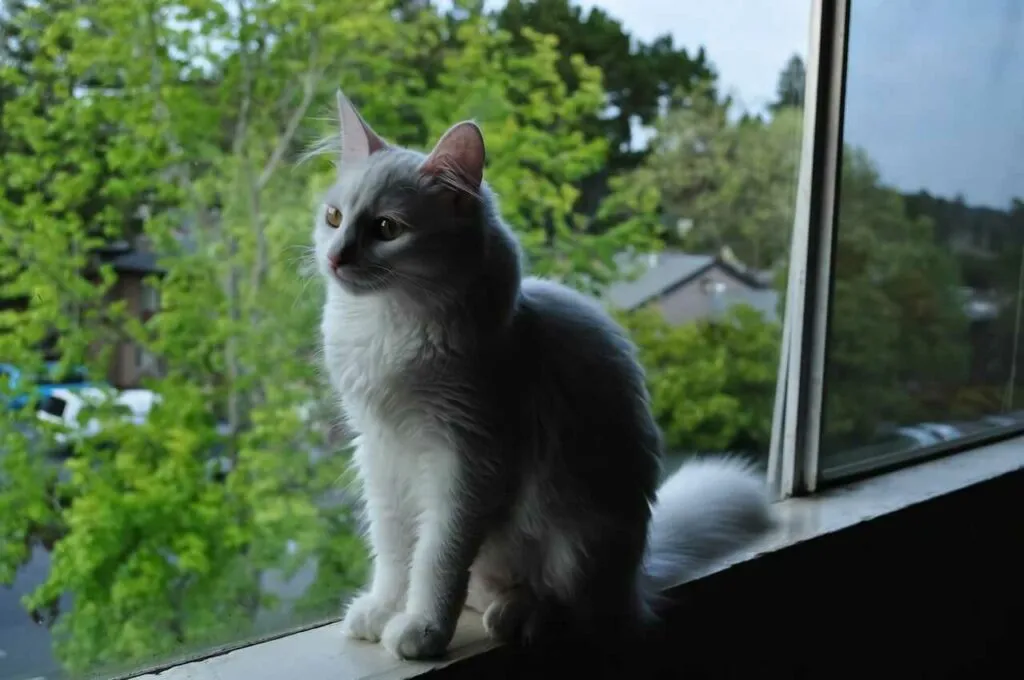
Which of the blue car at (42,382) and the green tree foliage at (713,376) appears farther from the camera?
the green tree foliage at (713,376)

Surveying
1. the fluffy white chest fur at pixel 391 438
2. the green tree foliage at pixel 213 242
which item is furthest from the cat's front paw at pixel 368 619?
the green tree foliage at pixel 213 242

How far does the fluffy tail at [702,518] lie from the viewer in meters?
0.99

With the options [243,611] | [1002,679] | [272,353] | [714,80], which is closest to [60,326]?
[272,353]

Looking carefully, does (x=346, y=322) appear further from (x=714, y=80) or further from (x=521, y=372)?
(x=714, y=80)

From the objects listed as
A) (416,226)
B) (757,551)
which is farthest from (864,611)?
(416,226)

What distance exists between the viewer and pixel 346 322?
76 centimetres

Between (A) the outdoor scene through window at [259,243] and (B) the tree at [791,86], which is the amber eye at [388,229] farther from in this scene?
(B) the tree at [791,86]

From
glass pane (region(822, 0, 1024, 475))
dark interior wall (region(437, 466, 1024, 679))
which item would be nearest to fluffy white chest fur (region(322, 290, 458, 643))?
dark interior wall (region(437, 466, 1024, 679))

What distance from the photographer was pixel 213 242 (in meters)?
1.17

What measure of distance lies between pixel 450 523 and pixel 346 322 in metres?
0.19

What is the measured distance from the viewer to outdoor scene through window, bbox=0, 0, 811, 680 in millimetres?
932

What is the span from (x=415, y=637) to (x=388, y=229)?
344 mm

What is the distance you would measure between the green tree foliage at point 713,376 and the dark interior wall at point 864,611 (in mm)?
230

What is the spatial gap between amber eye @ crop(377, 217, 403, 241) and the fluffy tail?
426 mm
